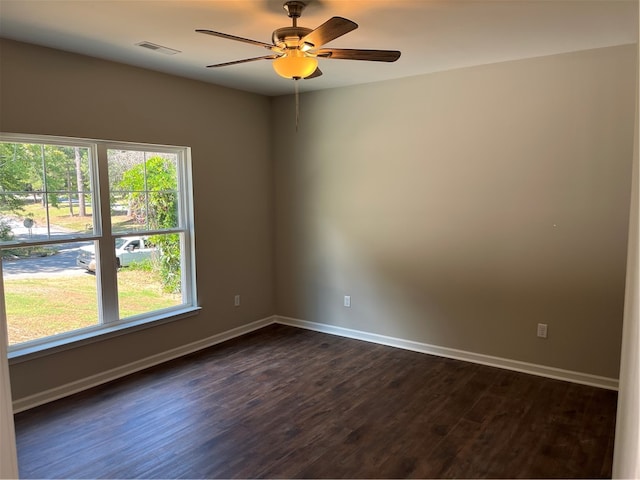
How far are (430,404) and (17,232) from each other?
10.5 ft

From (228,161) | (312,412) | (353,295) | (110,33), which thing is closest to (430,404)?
(312,412)

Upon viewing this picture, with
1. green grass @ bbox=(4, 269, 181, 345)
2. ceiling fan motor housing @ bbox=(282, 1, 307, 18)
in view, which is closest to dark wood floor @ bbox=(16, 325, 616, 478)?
green grass @ bbox=(4, 269, 181, 345)

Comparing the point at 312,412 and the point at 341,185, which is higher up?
the point at 341,185

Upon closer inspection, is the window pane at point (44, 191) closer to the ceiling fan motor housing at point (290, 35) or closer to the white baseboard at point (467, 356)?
the ceiling fan motor housing at point (290, 35)

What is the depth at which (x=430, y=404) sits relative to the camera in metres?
3.26

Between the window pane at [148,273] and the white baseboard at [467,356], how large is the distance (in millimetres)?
1505

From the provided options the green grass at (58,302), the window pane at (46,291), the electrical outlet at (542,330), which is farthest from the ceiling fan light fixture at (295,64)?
the electrical outlet at (542,330)

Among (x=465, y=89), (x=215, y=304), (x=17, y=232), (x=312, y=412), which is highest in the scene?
(x=465, y=89)

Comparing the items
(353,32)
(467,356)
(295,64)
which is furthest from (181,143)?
(467,356)

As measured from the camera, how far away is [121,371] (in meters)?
3.79

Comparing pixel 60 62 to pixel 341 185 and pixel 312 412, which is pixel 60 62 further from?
pixel 312 412

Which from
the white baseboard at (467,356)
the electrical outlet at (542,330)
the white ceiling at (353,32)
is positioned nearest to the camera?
the white ceiling at (353,32)

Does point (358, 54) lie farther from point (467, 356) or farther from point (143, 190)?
point (467, 356)

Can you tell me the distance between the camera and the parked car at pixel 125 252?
11.8 ft
